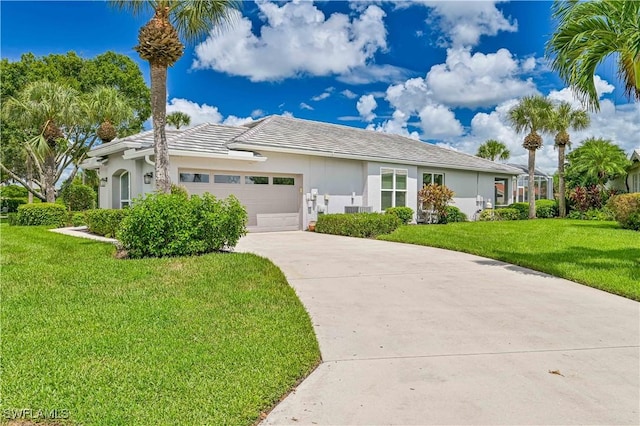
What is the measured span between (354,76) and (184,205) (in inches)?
580

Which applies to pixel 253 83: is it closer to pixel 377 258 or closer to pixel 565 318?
pixel 377 258

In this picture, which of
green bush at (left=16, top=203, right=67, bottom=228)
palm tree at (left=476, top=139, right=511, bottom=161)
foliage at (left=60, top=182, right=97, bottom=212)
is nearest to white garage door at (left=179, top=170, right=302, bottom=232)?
green bush at (left=16, top=203, right=67, bottom=228)

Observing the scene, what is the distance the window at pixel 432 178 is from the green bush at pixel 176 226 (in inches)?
557

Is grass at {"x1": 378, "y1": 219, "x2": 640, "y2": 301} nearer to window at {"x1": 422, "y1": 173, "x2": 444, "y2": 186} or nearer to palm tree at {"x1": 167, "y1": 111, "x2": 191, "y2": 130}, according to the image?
window at {"x1": 422, "y1": 173, "x2": 444, "y2": 186}

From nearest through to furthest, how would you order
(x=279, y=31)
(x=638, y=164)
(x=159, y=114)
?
(x=159, y=114) → (x=279, y=31) → (x=638, y=164)

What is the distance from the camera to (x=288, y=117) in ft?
69.5

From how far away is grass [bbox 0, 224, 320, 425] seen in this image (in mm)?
3008

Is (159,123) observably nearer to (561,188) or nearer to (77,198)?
(77,198)

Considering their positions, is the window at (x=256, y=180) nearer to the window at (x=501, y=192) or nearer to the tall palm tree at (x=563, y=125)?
the window at (x=501, y=192)

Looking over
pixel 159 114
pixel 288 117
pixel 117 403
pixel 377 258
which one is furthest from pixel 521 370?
pixel 288 117

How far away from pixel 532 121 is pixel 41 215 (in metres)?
27.6

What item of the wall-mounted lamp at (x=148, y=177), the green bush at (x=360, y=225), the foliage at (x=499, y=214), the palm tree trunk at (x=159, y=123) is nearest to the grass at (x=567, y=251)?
the green bush at (x=360, y=225)

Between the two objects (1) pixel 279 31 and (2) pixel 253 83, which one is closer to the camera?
(1) pixel 279 31

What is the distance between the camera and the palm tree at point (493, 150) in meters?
39.7
